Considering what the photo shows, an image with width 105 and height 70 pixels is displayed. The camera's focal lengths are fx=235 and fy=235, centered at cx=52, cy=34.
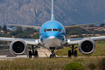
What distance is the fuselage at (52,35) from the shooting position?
1840cm

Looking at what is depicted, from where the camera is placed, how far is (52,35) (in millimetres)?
18328

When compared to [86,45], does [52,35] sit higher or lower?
higher

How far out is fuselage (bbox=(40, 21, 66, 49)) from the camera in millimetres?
18400

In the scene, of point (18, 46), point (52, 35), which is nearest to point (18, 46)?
point (18, 46)

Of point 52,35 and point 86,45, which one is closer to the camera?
point 52,35

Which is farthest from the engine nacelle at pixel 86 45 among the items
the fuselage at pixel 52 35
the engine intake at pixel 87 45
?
the fuselage at pixel 52 35

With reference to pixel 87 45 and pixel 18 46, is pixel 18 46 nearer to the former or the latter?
pixel 18 46

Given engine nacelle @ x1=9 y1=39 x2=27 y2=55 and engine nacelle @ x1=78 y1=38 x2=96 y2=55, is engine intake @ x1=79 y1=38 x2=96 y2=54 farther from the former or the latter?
engine nacelle @ x1=9 y1=39 x2=27 y2=55

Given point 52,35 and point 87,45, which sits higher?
point 52,35

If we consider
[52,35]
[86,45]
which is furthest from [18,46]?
[86,45]

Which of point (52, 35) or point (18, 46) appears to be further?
point (18, 46)

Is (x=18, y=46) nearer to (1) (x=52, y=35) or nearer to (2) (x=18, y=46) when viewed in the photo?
(2) (x=18, y=46)

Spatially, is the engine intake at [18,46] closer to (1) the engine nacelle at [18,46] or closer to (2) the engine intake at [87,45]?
(1) the engine nacelle at [18,46]

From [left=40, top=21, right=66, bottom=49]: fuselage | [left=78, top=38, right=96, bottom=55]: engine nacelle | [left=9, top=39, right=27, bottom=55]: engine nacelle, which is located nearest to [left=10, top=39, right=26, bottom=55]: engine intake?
[left=9, top=39, right=27, bottom=55]: engine nacelle
